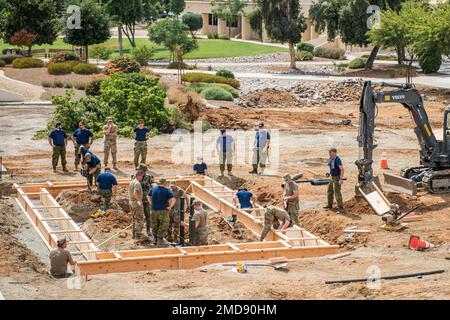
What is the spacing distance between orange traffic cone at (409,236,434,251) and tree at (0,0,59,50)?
5239 centimetres

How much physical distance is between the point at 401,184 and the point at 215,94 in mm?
25143

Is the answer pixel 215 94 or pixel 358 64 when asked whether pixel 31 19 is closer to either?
pixel 358 64

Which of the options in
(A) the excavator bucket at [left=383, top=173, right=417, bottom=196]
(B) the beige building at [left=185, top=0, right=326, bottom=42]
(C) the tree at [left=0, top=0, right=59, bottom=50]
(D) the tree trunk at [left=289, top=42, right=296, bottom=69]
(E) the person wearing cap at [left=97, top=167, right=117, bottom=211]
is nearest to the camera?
(E) the person wearing cap at [left=97, top=167, right=117, bottom=211]

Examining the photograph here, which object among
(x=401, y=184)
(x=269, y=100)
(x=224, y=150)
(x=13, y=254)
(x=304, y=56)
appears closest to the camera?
(x=13, y=254)

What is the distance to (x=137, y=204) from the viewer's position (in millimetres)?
23750

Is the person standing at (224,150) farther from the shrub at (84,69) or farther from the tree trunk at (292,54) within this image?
the tree trunk at (292,54)

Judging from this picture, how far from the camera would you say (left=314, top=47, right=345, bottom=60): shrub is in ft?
273

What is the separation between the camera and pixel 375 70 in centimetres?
7019

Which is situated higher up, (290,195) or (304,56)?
(290,195)

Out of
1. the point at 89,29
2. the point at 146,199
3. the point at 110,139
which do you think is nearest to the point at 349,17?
the point at 89,29

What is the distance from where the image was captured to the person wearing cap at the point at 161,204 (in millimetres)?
22828

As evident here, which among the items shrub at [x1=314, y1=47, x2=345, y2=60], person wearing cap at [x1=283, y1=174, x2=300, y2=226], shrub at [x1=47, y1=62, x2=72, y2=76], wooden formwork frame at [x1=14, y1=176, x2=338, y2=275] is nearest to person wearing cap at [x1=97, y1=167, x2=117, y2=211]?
wooden formwork frame at [x1=14, y1=176, x2=338, y2=275]

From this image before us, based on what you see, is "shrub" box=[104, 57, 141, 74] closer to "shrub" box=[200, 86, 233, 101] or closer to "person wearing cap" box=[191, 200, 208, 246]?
"shrub" box=[200, 86, 233, 101]

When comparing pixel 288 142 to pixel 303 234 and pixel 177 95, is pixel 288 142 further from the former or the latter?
pixel 303 234
